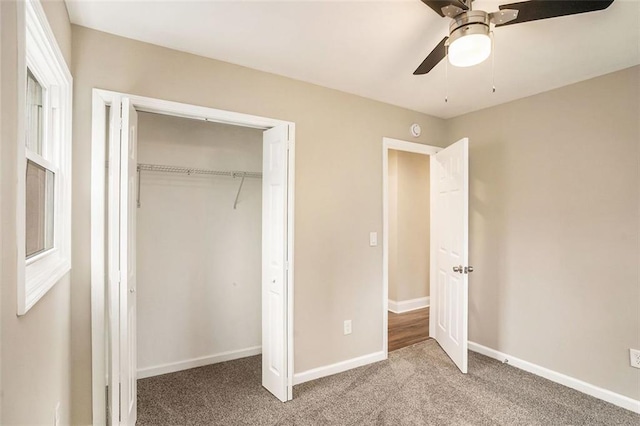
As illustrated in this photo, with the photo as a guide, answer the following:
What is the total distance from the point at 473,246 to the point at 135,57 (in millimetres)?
3369

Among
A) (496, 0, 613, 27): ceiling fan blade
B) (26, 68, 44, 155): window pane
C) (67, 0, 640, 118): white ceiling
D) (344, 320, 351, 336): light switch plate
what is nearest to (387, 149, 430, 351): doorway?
(344, 320, 351, 336): light switch plate

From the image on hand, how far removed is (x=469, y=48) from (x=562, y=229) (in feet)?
6.62

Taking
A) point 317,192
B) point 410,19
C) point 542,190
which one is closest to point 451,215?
point 542,190

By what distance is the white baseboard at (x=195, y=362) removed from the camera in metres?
2.92

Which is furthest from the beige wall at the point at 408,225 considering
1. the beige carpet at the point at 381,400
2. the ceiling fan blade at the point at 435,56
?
the ceiling fan blade at the point at 435,56

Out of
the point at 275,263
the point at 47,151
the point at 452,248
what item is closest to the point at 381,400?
the point at 275,263

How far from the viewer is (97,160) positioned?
2.03 metres

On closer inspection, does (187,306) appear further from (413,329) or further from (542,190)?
(542,190)

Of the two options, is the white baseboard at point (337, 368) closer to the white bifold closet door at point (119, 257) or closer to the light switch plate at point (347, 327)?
the light switch plate at point (347, 327)

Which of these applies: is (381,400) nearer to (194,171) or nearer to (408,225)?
(194,171)

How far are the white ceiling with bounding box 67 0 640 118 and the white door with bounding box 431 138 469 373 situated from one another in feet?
2.54

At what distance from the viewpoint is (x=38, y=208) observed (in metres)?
1.56

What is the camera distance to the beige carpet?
2.32 m

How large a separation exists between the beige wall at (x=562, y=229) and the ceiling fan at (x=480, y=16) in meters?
1.55
